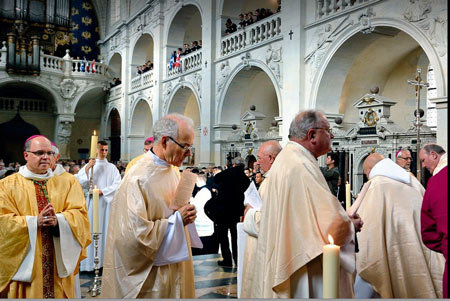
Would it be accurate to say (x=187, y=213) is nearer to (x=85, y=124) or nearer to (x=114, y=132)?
(x=114, y=132)

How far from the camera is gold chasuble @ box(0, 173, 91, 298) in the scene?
3256 mm

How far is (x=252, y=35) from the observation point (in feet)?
44.2

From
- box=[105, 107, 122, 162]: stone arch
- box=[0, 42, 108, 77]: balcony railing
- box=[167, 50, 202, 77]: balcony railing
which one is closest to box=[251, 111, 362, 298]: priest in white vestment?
box=[167, 50, 202, 77]: balcony railing

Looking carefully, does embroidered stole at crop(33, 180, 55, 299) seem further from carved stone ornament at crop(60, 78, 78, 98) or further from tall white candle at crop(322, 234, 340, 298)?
carved stone ornament at crop(60, 78, 78, 98)

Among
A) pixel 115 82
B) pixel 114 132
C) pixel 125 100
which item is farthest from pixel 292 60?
pixel 114 132

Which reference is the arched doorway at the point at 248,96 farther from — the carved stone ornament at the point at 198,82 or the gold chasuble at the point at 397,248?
the gold chasuble at the point at 397,248

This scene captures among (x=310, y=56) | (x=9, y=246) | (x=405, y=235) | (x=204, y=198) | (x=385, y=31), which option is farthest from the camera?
(x=310, y=56)

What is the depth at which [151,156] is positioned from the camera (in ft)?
9.63

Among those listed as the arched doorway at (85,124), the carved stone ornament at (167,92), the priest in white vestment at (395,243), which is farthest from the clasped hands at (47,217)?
the arched doorway at (85,124)

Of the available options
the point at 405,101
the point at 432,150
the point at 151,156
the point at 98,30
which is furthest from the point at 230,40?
the point at 98,30

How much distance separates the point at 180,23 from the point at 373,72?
9633 mm

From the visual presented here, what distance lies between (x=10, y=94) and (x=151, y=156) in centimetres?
2612

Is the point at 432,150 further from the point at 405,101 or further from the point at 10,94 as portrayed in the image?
the point at 10,94

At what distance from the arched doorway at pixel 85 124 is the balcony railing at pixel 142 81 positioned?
4695mm
